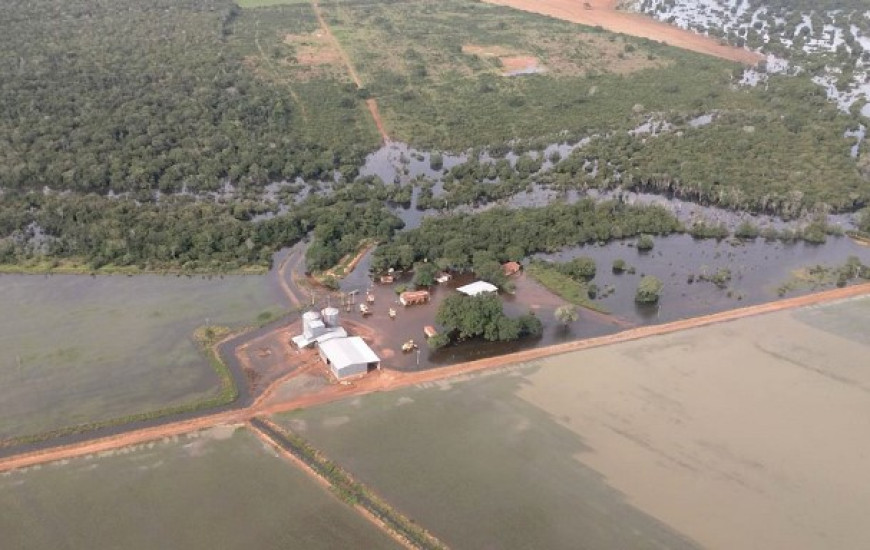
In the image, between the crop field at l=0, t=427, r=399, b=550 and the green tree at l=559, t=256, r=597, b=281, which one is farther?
the green tree at l=559, t=256, r=597, b=281

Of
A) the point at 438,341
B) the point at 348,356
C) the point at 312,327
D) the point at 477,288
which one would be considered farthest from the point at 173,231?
the point at 438,341

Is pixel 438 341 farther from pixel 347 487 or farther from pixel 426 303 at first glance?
pixel 347 487

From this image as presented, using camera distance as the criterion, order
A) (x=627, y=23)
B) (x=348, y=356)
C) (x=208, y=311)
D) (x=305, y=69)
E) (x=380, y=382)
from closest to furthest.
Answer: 1. (x=380, y=382)
2. (x=348, y=356)
3. (x=208, y=311)
4. (x=305, y=69)
5. (x=627, y=23)

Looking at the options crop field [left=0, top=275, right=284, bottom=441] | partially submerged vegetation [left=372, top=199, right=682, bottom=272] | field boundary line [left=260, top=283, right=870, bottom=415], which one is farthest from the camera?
partially submerged vegetation [left=372, top=199, right=682, bottom=272]

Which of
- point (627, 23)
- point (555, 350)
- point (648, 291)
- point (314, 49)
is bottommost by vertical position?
point (555, 350)

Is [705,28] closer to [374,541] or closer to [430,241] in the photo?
[430,241]

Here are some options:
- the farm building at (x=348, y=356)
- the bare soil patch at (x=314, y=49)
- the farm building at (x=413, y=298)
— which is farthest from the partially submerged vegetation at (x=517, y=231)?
the bare soil patch at (x=314, y=49)

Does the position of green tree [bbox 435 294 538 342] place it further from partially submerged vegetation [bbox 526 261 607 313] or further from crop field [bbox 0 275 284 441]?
crop field [bbox 0 275 284 441]

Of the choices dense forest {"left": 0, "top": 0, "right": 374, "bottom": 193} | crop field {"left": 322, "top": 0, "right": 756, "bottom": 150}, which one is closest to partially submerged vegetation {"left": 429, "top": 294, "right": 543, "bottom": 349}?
dense forest {"left": 0, "top": 0, "right": 374, "bottom": 193}
